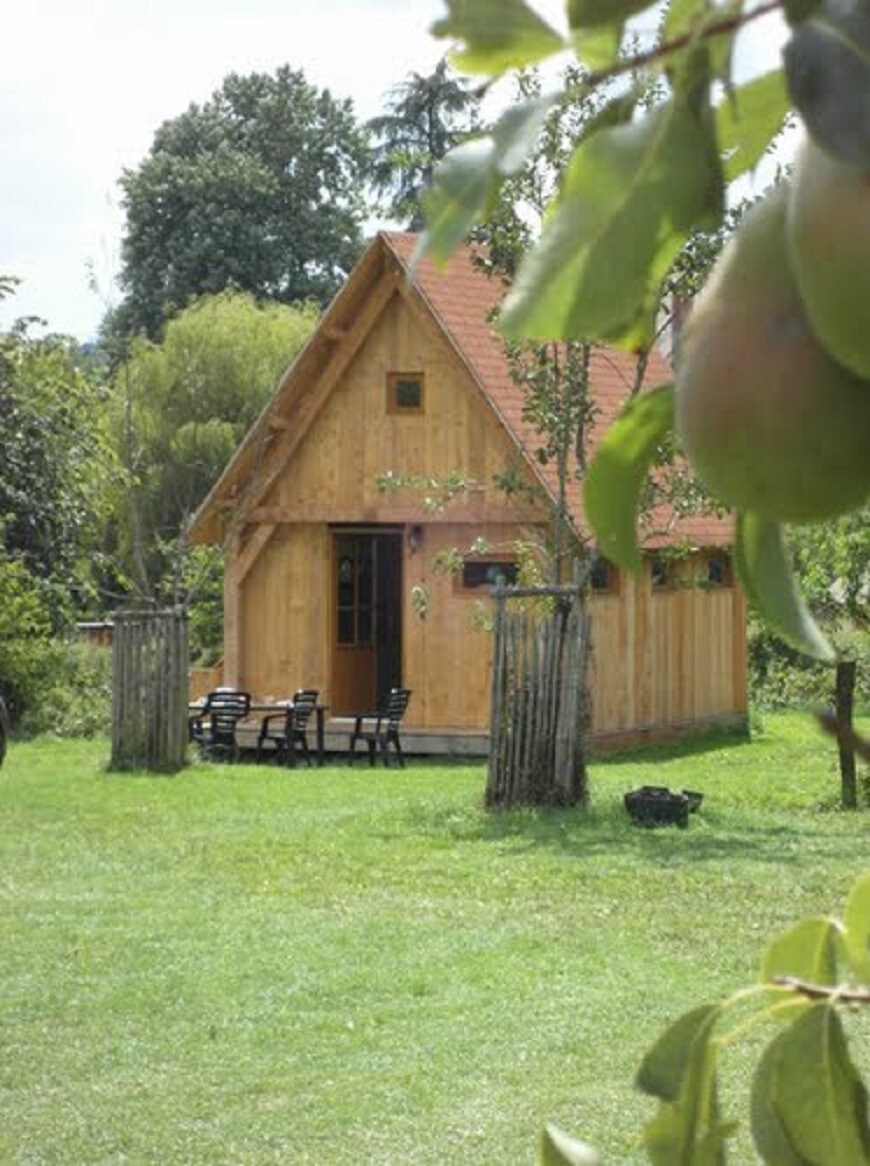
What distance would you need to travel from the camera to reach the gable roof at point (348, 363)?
18.5 metres

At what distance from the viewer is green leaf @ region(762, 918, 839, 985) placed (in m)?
0.78

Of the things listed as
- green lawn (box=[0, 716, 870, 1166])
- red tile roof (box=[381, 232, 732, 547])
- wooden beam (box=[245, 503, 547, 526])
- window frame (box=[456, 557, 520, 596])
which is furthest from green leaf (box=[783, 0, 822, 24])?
window frame (box=[456, 557, 520, 596])

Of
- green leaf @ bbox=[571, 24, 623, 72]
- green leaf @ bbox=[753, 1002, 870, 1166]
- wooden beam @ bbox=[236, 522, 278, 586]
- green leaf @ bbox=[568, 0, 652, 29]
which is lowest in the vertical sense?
green leaf @ bbox=[753, 1002, 870, 1166]

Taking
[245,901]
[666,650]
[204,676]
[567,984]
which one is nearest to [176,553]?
[204,676]

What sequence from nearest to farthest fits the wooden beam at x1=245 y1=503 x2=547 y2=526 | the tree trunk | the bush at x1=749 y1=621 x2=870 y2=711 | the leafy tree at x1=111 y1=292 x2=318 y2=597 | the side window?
the tree trunk
the wooden beam at x1=245 y1=503 x2=547 y2=526
the side window
the bush at x1=749 y1=621 x2=870 y2=711
the leafy tree at x1=111 y1=292 x2=318 y2=597

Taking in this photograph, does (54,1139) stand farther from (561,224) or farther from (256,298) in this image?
(256,298)

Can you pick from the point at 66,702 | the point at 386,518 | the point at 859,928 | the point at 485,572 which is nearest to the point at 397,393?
the point at 386,518

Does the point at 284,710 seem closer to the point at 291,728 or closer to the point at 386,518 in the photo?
the point at 291,728

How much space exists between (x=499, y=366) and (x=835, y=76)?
60.7 feet

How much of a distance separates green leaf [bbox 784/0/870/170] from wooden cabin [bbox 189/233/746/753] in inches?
680

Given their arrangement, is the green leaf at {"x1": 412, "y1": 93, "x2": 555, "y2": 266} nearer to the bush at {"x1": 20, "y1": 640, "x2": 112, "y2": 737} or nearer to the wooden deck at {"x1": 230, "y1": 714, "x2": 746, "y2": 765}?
the wooden deck at {"x1": 230, "y1": 714, "x2": 746, "y2": 765}

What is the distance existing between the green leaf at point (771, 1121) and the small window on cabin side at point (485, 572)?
17709 millimetres

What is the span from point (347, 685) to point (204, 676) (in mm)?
1569

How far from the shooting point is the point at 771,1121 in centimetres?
72
